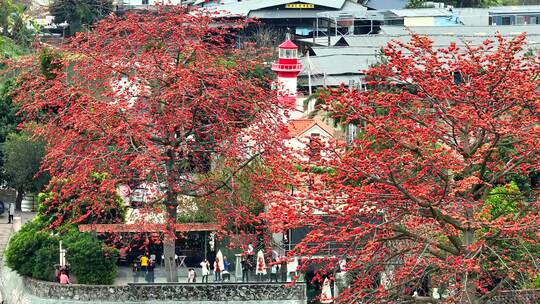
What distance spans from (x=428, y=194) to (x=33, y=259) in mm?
25841

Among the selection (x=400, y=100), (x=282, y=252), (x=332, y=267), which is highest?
(x=400, y=100)

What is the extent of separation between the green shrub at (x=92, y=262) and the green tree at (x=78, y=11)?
77.5 meters

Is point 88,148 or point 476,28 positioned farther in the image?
point 476,28

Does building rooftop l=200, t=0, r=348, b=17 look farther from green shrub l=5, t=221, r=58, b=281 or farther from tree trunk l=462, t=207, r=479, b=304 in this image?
tree trunk l=462, t=207, r=479, b=304

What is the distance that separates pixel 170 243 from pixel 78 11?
Result: 83106 millimetres

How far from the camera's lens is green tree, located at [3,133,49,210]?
8088cm

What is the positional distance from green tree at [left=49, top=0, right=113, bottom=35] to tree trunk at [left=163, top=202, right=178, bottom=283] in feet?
263

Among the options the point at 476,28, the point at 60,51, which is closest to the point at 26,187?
the point at 60,51

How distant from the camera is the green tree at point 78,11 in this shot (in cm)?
13938

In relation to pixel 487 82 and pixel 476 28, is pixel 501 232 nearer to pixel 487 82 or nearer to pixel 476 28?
pixel 487 82

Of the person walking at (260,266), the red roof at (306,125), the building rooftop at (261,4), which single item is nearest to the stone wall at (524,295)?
the person walking at (260,266)

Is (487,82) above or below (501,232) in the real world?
above

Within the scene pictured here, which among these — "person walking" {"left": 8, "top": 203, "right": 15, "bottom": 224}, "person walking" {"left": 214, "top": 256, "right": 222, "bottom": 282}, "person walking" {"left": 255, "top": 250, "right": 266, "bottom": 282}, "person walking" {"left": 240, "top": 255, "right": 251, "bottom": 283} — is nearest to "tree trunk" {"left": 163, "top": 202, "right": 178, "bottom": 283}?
"person walking" {"left": 214, "top": 256, "right": 222, "bottom": 282}

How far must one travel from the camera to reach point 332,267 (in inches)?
1594
